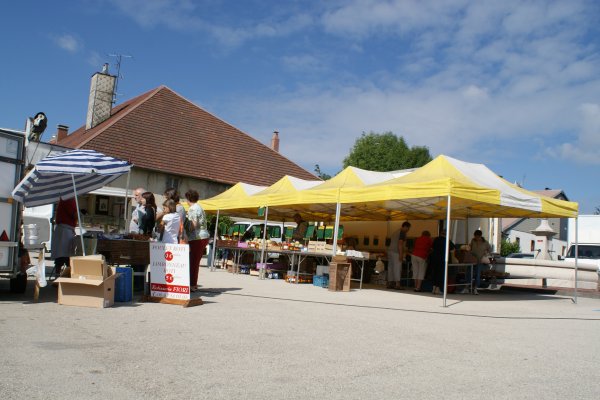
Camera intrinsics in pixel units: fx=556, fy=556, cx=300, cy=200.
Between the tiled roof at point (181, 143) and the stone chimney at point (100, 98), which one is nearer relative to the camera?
the tiled roof at point (181, 143)

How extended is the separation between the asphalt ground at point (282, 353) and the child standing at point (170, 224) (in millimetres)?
1156

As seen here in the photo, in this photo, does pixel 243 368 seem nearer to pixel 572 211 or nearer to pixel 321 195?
pixel 321 195

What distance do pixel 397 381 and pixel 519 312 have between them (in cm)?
665

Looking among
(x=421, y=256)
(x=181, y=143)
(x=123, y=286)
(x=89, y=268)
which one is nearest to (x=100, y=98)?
(x=181, y=143)

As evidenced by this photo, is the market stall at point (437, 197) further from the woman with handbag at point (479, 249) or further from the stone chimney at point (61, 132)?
the stone chimney at point (61, 132)

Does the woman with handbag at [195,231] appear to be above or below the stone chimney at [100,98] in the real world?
below

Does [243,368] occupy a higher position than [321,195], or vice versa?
[321,195]

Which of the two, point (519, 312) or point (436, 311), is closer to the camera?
point (436, 311)

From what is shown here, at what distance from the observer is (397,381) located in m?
4.68

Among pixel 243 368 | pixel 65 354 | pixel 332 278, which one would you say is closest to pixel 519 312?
pixel 332 278

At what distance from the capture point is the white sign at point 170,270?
330 inches

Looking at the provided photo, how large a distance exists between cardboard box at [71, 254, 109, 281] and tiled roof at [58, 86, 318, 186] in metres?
19.1

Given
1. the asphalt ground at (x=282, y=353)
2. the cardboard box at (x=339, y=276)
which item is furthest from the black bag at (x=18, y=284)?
the cardboard box at (x=339, y=276)

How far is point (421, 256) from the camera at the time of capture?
13719mm
